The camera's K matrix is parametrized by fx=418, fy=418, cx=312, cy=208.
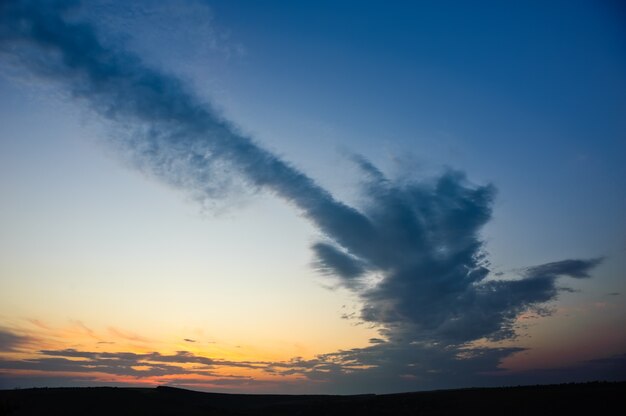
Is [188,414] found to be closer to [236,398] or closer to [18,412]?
[18,412]

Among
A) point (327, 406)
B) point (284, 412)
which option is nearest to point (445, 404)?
point (327, 406)

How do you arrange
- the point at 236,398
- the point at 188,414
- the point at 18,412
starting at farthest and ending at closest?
the point at 236,398 → the point at 188,414 → the point at 18,412

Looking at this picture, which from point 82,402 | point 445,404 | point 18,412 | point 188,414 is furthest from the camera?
point 445,404

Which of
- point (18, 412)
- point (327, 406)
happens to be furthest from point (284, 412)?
point (18, 412)

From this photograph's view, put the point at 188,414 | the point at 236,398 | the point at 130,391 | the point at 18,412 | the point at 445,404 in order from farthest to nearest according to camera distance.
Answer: the point at 236,398
the point at 130,391
the point at 445,404
the point at 188,414
the point at 18,412

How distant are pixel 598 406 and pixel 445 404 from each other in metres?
17.1

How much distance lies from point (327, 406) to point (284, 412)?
6045 mm

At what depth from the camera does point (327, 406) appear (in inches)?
2308

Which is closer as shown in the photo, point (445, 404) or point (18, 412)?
point (18, 412)

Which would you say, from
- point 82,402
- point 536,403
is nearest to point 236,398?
point 82,402

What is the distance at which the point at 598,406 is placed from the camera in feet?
155

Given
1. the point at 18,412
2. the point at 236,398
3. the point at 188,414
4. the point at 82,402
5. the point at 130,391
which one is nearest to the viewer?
the point at 18,412

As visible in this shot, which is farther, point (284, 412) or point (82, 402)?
point (284, 412)

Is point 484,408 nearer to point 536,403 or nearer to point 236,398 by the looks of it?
point 536,403
